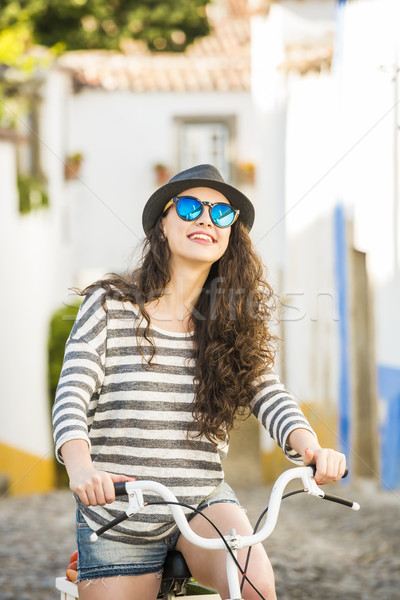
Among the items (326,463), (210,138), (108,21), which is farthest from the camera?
(108,21)

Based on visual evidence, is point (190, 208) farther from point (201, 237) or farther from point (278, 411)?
point (278, 411)

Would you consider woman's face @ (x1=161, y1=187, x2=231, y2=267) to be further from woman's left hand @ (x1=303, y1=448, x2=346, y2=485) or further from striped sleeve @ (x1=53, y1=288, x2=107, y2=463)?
woman's left hand @ (x1=303, y1=448, x2=346, y2=485)

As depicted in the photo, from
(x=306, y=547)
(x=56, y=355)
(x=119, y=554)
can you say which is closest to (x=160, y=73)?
(x=56, y=355)

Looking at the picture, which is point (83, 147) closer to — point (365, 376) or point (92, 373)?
point (365, 376)

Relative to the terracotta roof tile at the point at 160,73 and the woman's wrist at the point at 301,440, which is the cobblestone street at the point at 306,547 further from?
the terracotta roof tile at the point at 160,73

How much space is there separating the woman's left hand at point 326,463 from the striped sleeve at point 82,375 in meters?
0.50

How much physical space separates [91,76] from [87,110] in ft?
1.69

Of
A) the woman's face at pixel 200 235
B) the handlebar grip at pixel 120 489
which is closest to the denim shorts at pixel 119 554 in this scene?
the handlebar grip at pixel 120 489

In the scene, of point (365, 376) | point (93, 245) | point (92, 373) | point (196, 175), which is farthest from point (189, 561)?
point (93, 245)

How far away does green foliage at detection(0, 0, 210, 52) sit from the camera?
55.7ft

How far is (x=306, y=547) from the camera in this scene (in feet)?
18.5

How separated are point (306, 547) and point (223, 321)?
3918 millimetres

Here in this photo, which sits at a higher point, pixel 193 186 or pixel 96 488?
pixel 193 186

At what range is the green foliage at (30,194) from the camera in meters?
8.34
